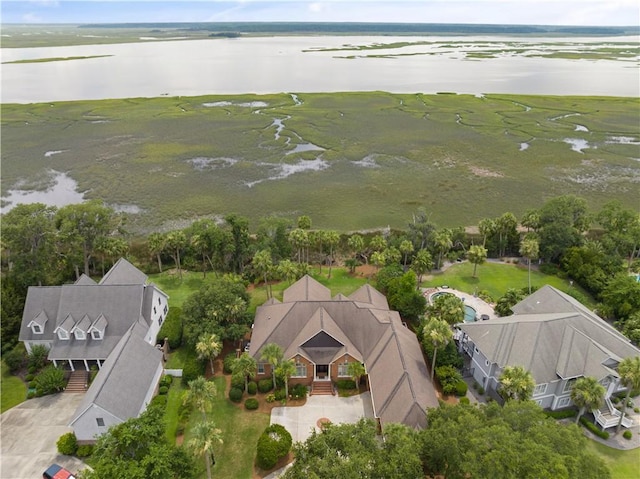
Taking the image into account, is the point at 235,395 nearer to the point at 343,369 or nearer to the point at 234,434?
the point at 234,434

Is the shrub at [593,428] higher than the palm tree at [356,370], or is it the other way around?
the palm tree at [356,370]

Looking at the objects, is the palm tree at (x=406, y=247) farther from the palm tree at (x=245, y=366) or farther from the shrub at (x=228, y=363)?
the palm tree at (x=245, y=366)

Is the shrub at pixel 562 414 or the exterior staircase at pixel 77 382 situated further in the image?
the exterior staircase at pixel 77 382

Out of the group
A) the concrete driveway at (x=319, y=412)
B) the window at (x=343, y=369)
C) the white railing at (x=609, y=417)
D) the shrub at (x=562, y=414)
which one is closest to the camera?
the white railing at (x=609, y=417)

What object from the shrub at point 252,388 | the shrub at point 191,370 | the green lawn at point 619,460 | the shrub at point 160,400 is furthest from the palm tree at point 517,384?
the shrub at point 160,400

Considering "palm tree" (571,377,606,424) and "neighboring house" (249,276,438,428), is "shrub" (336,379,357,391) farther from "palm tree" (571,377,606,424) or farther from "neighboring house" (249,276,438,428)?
"palm tree" (571,377,606,424)

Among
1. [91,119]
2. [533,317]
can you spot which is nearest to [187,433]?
[533,317]

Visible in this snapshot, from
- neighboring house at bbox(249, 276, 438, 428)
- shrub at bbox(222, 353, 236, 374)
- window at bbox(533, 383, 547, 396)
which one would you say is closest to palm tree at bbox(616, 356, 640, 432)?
window at bbox(533, 383, 547, 396)

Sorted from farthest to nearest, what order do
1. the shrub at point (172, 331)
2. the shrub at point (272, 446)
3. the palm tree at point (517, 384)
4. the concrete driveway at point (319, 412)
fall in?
the shrub at point (172, 331) < the concrete driveway at point (319, 412) < the palm tree at point (517, 384) < the shrub at point (272, 446)

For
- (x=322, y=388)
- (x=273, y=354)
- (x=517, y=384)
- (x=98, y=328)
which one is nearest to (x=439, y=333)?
(x=517, y=384)
